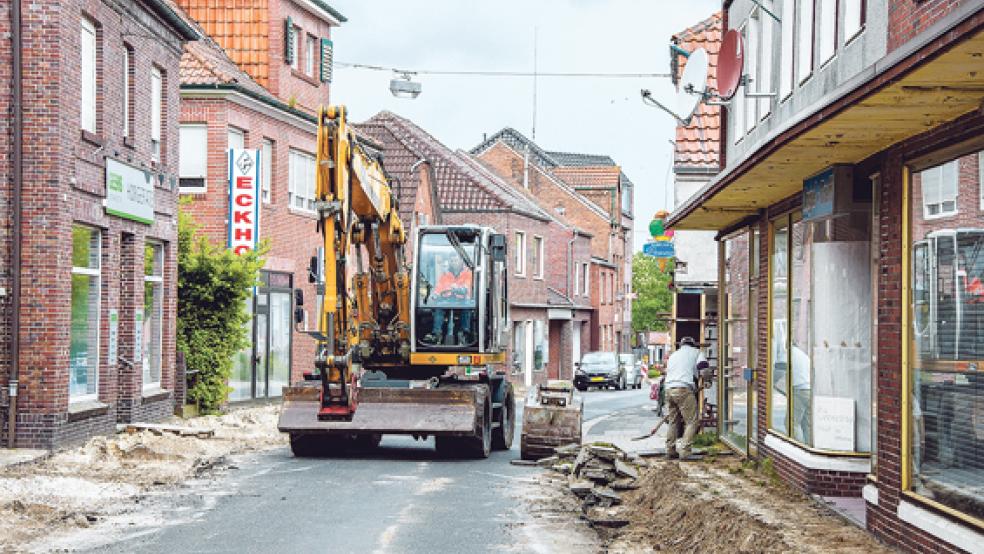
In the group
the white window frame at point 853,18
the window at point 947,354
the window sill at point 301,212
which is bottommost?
the window at point 947,354

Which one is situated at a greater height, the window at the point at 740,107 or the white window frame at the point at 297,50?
the white window frame at the point at 297,50

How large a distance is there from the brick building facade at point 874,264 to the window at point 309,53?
Result: 2046 centimetres

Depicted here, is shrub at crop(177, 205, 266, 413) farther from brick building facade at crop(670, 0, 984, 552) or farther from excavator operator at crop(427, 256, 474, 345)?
brick building facade at crop(670, 0, 984, 552)

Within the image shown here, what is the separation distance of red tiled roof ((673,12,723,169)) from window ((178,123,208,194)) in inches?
401

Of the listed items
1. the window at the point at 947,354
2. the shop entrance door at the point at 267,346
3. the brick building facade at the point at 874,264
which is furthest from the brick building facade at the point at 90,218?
the window at the point at 947,354

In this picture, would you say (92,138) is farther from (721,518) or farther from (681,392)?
(721,518)

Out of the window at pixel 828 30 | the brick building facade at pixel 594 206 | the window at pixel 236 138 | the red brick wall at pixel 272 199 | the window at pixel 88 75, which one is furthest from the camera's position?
the brick building facade at pixel 594 206

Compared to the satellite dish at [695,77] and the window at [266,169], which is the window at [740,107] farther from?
the window at [266,169]

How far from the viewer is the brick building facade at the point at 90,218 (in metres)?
18.5

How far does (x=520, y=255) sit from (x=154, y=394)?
33034 millimetres

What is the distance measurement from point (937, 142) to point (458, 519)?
5.71 metres

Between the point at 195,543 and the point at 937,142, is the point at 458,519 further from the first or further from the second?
the point at 937,142

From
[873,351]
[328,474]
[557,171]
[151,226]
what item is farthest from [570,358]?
[873,351]

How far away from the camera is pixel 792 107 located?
628 inches
